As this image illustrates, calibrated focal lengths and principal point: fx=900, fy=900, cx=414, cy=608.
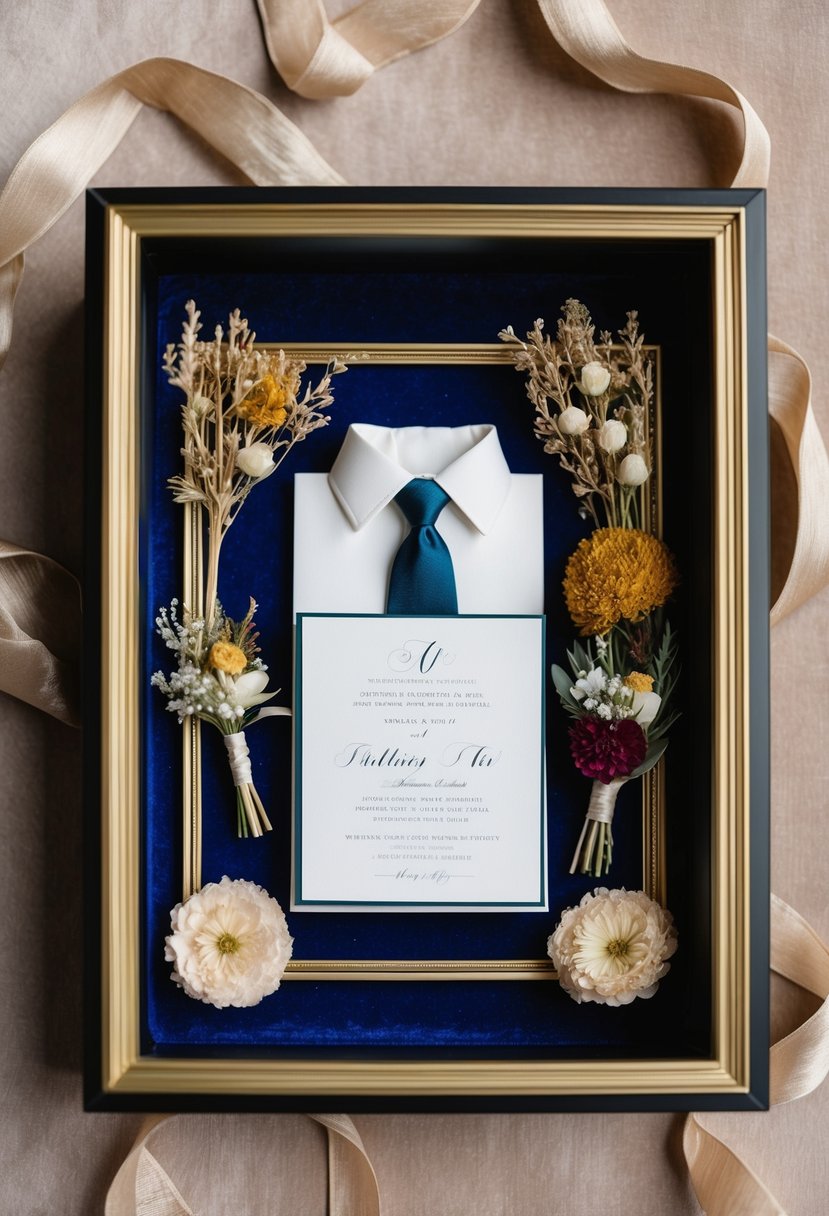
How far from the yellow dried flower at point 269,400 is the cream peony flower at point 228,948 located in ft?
1.28

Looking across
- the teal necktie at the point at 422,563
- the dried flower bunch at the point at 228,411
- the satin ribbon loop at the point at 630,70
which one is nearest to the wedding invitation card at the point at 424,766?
the teal necktie at the point at 422,563

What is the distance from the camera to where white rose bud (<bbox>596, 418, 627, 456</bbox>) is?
Result: 74 cm

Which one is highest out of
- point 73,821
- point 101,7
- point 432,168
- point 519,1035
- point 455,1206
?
point 101,7

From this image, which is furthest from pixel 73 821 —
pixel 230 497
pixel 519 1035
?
pixel 519 1035

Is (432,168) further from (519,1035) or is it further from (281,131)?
(519,1035)

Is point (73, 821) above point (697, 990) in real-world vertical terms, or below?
above

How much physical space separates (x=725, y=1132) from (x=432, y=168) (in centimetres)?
91

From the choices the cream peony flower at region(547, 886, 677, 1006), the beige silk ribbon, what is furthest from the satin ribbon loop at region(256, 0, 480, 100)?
the beige silk ribbon

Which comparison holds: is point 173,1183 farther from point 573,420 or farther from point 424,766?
point 573,420

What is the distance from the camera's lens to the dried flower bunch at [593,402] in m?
0.74

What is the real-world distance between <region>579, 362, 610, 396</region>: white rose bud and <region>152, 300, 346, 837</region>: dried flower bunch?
0.20 metres

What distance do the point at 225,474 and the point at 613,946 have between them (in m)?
0.50

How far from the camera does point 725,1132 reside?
0.81 metres

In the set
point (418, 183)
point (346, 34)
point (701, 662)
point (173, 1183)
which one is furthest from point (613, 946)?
point (346, 34)
